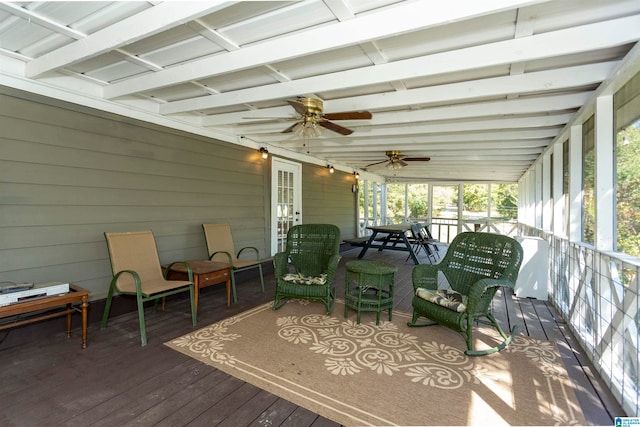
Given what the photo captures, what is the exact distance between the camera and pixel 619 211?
2494 mm

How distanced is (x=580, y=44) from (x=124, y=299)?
480cm

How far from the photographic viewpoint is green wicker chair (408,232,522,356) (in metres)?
2.65

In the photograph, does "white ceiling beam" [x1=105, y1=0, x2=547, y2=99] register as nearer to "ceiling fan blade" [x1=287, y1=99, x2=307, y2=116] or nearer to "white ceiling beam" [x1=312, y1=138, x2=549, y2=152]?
"ceiling fan blade" [x1=287, y1=99, x2=307, y2=116]

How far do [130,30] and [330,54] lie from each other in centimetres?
146

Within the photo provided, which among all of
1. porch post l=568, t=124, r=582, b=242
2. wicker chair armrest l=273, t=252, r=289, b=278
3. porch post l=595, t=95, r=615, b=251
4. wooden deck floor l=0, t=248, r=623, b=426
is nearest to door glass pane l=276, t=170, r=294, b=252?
wicker chair armrest l=273, t=252, r=289, b=278

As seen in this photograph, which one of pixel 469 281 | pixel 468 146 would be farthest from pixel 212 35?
pixel 468 146

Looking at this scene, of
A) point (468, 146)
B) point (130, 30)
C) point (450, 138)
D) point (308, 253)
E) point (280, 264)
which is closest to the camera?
point (130, 30)

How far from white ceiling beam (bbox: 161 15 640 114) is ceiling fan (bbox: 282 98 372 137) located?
251mm

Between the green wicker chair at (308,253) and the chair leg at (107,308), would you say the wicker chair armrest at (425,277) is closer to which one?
the green wicker chair at (308,253)

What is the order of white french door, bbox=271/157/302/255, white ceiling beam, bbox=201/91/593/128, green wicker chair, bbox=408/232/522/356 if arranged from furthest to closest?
white french door, bbox=271/157/302/255, white ceiling beam, bbox=201/91/593/128, green wicker chair, bbox=408/232/522/356

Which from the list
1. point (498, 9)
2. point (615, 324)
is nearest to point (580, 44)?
point (498, 9)

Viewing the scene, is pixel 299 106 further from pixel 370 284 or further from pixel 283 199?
pixel 283 199

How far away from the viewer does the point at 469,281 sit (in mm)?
3201

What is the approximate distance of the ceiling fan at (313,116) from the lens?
3.22m
